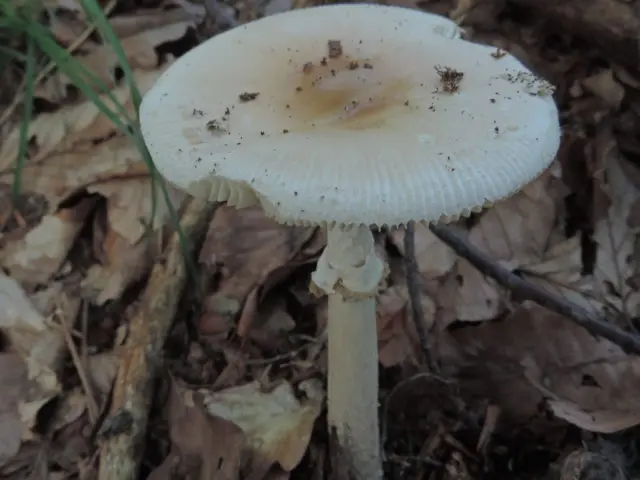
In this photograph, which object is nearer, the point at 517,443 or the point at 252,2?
the point at 517,443

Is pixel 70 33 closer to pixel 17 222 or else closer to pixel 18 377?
pixel 17 222

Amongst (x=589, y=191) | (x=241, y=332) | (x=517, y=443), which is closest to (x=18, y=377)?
(x=241, y=332)

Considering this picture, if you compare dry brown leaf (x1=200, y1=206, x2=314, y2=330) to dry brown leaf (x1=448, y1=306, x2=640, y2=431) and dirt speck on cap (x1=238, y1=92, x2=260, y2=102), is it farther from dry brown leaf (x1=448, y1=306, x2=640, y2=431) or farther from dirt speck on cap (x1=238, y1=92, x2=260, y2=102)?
dirt speck on cap (x1=238, y1=92, x2=260, y2=102)

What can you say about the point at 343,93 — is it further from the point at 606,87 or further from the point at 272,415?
the point at 606,87

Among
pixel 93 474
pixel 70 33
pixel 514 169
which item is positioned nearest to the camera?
pixel 514 169

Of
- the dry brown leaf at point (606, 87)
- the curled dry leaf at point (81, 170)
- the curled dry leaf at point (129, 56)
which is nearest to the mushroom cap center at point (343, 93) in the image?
the curled dry leaf at point (81, 170)

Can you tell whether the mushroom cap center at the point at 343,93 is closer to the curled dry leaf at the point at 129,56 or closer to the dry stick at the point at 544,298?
the dry stick at the point at 544,298

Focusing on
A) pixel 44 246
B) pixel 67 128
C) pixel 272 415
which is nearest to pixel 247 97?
pixel 272 415
